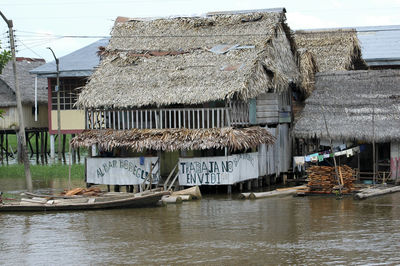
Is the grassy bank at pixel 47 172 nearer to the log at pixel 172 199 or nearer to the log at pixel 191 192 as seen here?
the log at pixel 191 192

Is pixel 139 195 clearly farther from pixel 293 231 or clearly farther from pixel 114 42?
pixel 114 42

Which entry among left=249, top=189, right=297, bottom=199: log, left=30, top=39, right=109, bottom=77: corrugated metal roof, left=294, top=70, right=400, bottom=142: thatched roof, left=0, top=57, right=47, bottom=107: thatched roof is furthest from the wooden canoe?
left=0, top=57, right=47, bottom=107: thatched roof

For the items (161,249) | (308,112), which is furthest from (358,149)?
(161,249)

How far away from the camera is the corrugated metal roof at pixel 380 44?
110 feet

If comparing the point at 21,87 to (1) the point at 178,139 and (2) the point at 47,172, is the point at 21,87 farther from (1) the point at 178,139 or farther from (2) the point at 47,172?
(1) the point at 178,139

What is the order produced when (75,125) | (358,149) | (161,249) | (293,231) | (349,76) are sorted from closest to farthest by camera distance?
(161,249)
(293,231)
(358,149)
(349,76)
(75,125)

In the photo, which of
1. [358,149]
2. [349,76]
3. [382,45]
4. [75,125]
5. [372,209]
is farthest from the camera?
[382,45]

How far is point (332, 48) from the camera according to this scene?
30.6 meters

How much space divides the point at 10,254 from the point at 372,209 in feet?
32.1

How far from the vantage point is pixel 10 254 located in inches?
572

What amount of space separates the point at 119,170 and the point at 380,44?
18.3m

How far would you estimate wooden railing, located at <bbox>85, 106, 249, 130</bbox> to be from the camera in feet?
74.1

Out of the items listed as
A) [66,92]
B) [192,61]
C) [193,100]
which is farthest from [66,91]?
[193,100]

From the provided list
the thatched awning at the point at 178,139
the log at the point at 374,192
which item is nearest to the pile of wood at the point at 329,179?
the log at the point at 374,192
